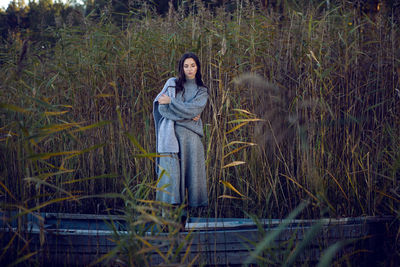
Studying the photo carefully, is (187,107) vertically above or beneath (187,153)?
above

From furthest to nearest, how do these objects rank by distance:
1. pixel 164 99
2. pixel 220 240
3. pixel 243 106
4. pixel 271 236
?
pixel 243 106 → pixel 164 99 → pixel 220 240 → pixel 271 236

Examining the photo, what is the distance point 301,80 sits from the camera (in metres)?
3.05

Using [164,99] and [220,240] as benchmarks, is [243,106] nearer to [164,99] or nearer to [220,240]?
[164,99]

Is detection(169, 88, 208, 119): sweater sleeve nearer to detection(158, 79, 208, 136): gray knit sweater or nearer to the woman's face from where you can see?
detection(158, 79, 208, 136): gray knit sweater

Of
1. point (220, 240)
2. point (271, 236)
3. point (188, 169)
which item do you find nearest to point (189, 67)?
point (188, 169)

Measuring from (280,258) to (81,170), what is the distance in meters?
1.92

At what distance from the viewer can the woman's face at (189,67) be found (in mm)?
2578

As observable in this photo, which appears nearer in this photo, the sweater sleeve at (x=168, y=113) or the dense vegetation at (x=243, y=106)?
the sweater sleeve at (x=168, y=113)

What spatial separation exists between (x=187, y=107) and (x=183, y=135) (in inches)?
8.9

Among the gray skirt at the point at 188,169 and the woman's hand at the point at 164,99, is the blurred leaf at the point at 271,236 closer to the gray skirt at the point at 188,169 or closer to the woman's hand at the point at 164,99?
the gray skirt at the point at 188,169

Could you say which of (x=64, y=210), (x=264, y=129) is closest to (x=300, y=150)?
(x=264, y=129)

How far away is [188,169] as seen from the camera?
263cm

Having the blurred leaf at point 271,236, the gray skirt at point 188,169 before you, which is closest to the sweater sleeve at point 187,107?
the gray skirt at point 188,169

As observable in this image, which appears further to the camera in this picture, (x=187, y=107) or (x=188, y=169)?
(x=188, y=169)
